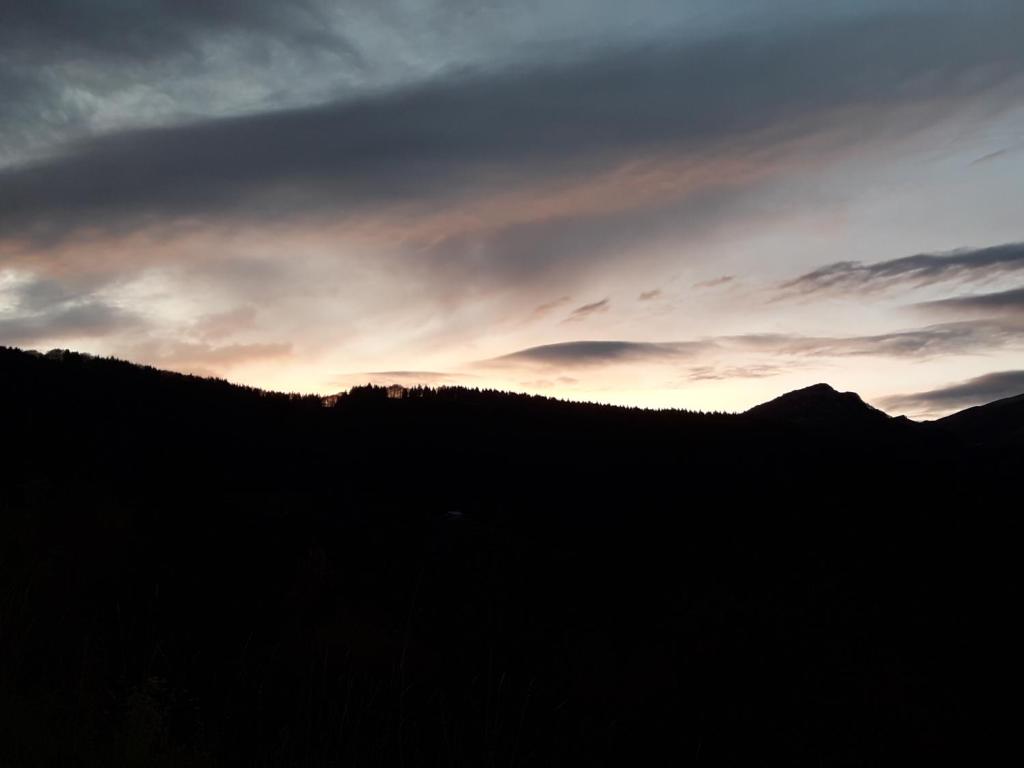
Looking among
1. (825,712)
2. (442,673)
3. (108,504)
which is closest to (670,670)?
(825,712)

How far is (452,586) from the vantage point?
1077 cm

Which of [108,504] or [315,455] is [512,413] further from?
[108,504]

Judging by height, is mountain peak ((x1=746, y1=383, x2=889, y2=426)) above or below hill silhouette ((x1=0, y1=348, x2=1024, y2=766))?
above

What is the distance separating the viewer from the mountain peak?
A: 30203 mm

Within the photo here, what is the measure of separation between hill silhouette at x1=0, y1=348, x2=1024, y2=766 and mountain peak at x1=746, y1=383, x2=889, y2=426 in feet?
34.8

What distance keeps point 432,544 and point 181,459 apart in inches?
177

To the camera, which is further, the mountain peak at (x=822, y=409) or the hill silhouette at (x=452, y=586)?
the mountain peak at (x=822, y=409)

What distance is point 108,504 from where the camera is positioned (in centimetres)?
1078

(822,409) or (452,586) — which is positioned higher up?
(822,409)

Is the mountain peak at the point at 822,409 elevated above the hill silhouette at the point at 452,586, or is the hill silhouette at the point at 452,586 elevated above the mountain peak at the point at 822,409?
the mountain peak at the point at 822,409

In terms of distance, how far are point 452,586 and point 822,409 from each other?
24280mm

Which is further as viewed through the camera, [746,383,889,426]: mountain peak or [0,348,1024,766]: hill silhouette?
[746,383,889,426]: mountain peak

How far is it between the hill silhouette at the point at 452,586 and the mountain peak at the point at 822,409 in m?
10.6

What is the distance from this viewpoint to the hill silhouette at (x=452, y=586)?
6.58 metres
